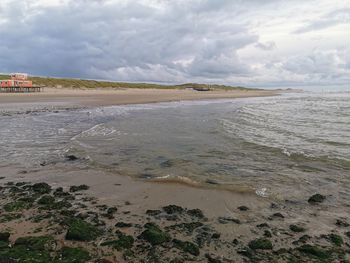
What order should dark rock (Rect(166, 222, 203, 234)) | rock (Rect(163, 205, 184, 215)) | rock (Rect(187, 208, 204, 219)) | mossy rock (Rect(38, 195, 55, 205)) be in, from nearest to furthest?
dark rock (Rect(166, 222, 203, 234)) → rock (Rect(187, 208, 204, 219)) → rock (Rect(163, 205, 184, 215)) → mossy rock (Rect(38, 195, 55, 205))

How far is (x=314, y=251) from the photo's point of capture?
5324 mm

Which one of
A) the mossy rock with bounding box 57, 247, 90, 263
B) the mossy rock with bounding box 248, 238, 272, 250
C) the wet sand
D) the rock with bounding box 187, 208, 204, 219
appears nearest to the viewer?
the mossy rock with bounding box 57, 247, 90, 263

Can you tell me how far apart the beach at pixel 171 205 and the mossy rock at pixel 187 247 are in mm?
19

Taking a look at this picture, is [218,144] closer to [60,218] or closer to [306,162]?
[306,162]

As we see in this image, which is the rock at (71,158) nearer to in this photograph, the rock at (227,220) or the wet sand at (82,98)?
the rock at (227,220)

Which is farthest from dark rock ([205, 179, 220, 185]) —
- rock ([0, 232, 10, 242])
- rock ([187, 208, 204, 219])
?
rock ([0, 232, 10, 242])

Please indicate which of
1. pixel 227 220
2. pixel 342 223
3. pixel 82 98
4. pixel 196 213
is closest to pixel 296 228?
pixel 342 223

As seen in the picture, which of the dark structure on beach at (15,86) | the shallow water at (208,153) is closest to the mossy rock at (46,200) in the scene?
the shallow water at (208,153)

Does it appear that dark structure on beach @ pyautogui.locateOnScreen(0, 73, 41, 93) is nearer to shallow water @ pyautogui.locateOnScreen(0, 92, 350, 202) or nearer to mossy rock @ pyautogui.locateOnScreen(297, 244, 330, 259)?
shallow water @ pyautogui.locateOnScreen(0, 92, 350, 202)

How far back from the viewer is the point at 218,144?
15.4 m

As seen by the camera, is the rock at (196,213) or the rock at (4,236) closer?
the rock at (4,236)

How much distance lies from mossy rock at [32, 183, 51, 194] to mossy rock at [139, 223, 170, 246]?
367 centimetres

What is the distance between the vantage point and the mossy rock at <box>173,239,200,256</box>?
521 centimetres

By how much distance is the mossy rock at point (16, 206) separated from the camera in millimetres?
6887
